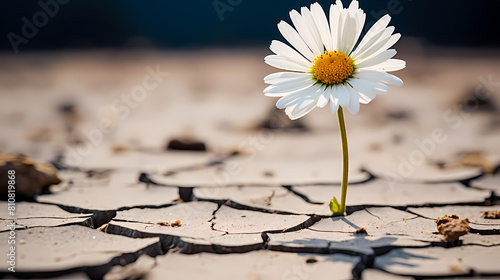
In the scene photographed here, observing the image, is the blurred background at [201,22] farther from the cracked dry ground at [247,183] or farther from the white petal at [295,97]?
the white petal at [295,97]

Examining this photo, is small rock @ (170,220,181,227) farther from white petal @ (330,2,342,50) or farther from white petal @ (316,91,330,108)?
white petal @ (330,2,342,50)

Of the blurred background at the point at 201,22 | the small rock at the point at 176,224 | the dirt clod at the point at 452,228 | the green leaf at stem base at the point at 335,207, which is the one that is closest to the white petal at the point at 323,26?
the green leaf at stem base at the point at 335,207

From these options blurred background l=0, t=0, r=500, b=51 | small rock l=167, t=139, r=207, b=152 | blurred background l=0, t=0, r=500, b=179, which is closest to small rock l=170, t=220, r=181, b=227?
blurred background l=0, t=0, r=500, b=179

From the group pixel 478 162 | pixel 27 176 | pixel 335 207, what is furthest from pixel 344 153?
pixel 27 176

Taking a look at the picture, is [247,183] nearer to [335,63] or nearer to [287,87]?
[287,87]

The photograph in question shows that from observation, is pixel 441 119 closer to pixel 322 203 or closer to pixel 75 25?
pixel 322 203

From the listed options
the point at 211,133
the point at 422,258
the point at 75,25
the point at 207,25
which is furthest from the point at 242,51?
the point at 422,258
